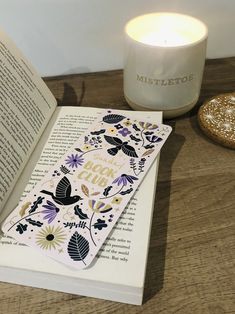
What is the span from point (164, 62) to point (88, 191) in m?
0.18

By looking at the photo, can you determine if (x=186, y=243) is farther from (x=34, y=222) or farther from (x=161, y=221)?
(x=34, y=222)

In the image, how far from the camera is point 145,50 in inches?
17.6

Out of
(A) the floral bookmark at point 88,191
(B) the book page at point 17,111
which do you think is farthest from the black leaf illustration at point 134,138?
(B) the book page at point 17,111

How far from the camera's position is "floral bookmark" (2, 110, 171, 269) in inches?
13.1

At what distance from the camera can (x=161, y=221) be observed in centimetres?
38

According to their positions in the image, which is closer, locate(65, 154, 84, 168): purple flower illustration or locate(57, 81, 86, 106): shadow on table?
locate(65, 154, 84, 168): purple flower illustration

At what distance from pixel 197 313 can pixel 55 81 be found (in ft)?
1.47

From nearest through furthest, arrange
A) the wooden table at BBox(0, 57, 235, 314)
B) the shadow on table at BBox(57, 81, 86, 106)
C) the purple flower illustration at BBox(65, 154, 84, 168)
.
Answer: the wooden table at BBox(0, 57, 235, 314), the purple flower illustration at BBox(65, 154, 84, 168), the shadow on table at BBox(57, 81, 86, 106)

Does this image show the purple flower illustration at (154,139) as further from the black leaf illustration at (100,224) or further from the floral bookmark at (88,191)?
the black leaf illustration at (100,224)

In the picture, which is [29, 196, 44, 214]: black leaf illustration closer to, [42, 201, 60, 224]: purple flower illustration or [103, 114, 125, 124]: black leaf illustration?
[42, 201, 60, 224]: purple flower illustration

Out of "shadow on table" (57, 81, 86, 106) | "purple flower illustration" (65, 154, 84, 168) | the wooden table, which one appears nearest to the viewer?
the wooden table

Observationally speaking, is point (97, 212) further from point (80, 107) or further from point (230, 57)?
point (230, 57)

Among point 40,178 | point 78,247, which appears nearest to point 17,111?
point 40,178

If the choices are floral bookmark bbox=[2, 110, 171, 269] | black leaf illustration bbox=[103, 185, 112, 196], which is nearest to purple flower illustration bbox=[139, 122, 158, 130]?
floral bookmark bbox=[2, 110, 171, 269]
